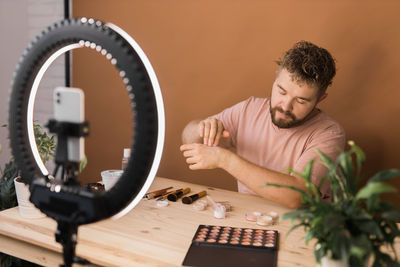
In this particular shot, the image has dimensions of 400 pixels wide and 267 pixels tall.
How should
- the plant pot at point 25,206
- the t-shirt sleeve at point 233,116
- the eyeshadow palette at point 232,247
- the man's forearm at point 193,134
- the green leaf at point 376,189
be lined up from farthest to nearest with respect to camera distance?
the t-shirt sleeve at point 233,116 → the man's forearm at point 193,134 → the plant pot at point 25,206 → the eyeshadow palette at point 232,247 → the green leaf at point 376,189

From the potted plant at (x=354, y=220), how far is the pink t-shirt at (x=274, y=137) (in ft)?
2.42

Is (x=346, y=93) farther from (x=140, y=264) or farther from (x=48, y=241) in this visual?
(x=48, y=241)

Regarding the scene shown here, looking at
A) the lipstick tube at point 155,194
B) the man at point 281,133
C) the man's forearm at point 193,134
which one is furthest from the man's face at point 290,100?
the lipstick tube at point 155,194

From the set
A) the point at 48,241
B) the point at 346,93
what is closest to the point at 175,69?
the point at 346,93

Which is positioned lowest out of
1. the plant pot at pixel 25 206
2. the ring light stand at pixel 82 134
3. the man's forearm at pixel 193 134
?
the plant pot at pixel 25 206

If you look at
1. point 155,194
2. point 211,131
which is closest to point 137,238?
point 155,194

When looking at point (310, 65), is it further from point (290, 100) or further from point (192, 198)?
point (192, 198)

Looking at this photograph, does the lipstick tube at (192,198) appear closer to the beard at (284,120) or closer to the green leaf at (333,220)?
the beard at (284,120)

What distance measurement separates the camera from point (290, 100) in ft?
5.34

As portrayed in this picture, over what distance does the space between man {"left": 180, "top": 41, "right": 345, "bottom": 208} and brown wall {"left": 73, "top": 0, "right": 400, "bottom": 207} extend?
0.20m

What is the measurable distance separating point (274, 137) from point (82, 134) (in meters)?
1.37

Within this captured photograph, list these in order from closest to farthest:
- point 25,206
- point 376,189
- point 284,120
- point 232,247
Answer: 1. point 376,189
2. point 232,247
3. point 25,206
4. point 284,120

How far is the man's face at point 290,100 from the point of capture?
1599 mm

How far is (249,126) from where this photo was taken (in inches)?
75.4
